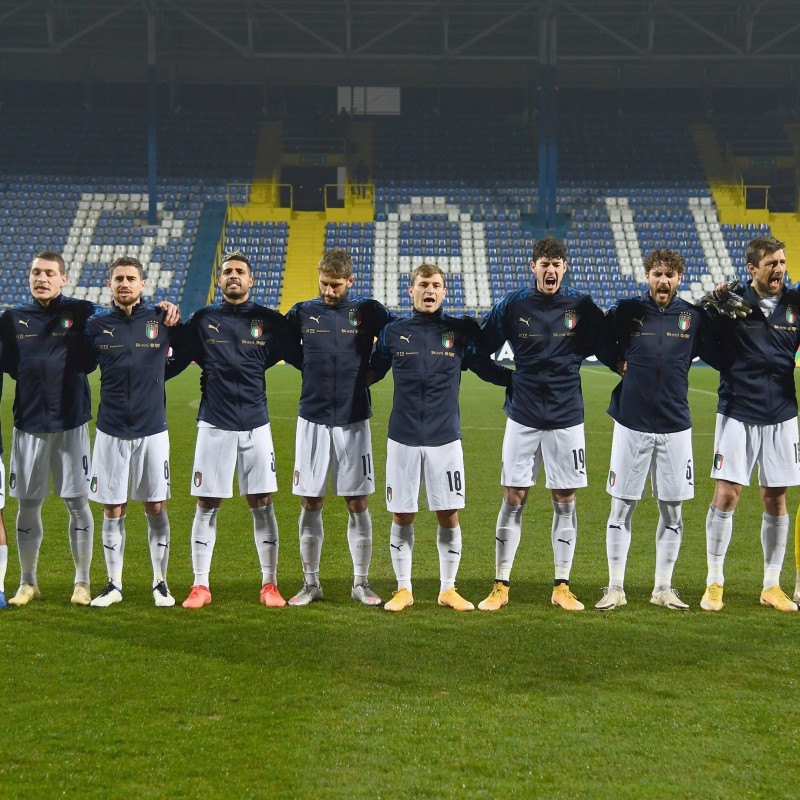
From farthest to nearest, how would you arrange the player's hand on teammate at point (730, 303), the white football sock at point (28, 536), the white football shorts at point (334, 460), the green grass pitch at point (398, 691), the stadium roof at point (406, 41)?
the stadium roof at point (406, 41) → the white football sock at point (28, 536) → the white football shorts at point (334, 460) → the player's hand on teammate at point (730, 303) → the green grass pitch at point (398, 691)

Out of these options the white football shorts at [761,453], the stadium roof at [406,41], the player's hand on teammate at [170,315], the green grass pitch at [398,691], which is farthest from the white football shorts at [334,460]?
the stadium roof at [406,41]

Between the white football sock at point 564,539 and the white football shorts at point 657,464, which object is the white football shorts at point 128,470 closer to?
the white football sock at point 564,539

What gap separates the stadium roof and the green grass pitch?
27480mm

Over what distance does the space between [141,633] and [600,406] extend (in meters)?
13.0

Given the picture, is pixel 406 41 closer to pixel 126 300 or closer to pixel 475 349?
pixel 475 349

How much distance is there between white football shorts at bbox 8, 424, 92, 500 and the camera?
6184 millimetres

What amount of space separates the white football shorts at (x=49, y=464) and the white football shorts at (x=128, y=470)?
0.40ft

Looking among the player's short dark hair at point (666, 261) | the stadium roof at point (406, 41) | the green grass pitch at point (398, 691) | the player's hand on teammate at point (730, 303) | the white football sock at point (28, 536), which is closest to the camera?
the green grass pitch at point (398, 691)

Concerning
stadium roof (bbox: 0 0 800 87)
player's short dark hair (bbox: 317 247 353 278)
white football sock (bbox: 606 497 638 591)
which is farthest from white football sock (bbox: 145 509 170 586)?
stadium roof (bbox: 0 0 800 87)

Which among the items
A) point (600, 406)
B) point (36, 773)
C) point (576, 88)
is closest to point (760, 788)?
point (36, 773)

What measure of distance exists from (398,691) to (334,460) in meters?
1.81

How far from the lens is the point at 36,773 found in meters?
3.82

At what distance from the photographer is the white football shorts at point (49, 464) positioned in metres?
6.18

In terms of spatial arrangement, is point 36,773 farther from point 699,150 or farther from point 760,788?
point 699,150
